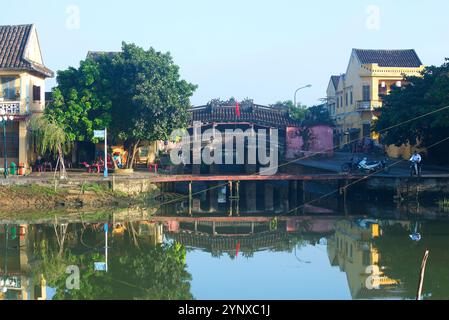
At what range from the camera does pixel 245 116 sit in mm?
30312

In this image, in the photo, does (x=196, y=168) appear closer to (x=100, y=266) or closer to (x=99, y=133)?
(x=99, y=133)

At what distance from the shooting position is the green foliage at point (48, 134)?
77.9 ft

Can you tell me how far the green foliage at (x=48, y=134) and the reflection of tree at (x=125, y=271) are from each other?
7398 mm

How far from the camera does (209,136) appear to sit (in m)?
30.6

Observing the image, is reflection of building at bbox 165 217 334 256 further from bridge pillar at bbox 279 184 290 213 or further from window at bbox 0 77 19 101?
window at bbox 0 77 19 101

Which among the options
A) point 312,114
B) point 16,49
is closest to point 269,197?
point 16,49

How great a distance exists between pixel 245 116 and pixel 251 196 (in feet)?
12.8

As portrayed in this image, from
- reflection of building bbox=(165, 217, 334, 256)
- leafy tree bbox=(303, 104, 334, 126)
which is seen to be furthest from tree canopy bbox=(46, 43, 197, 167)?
leafy tree bbox=(303, 104, 334, 126)

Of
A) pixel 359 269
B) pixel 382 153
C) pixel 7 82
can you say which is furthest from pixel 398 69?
pixel 359 269

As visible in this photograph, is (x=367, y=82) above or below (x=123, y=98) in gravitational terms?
above

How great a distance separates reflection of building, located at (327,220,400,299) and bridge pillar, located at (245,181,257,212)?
5270 millimetres

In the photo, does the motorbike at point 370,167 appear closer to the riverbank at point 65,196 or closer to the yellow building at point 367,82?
the yellow building at point 367,82
